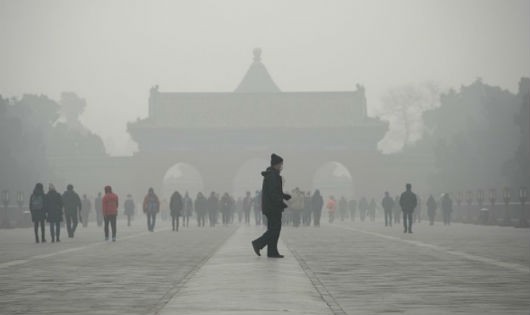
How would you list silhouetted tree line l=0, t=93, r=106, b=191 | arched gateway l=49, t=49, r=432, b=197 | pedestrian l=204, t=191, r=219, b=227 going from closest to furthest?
pedestrian l=204, t=191, r=219, b=227
silhouetted tree line l=0, t=93, r=106, b=191
arched gateway l=49, t=49, r=432, b=197

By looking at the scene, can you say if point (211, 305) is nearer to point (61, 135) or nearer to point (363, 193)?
point (363, 193)

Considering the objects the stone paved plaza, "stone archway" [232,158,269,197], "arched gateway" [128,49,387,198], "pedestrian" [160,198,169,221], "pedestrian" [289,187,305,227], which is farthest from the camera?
"stone archway" [232,158,269,197]

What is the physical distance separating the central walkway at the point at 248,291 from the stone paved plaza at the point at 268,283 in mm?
12

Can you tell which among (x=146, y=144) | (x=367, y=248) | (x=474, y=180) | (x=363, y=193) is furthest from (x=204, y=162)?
(x=367, y=248)

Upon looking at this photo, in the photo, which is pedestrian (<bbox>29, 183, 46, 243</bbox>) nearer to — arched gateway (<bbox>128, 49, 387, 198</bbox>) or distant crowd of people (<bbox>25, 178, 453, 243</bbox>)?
distant crowd of people (<bbox>25, 178, 453, 243</bbox>)

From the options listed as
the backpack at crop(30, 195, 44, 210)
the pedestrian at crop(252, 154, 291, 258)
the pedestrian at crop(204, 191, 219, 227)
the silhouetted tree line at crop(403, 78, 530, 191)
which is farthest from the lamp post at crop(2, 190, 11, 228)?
the pedestrian at crop(252, 154, 291, 258)

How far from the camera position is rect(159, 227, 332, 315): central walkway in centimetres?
809

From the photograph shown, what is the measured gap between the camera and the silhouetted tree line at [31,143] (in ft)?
179

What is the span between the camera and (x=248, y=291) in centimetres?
937

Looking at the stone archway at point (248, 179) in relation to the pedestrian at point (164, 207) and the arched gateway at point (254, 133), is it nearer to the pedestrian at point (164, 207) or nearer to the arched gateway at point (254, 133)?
the arched gateway at point (254, 133)

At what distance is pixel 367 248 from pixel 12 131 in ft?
139

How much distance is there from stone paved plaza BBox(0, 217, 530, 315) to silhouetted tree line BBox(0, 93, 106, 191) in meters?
38.2

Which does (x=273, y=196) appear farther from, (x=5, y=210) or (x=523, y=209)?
(x=5, y=210)

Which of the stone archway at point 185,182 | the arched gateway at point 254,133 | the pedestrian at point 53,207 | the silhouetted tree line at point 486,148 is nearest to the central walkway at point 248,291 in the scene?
the pedestrian at point 53,207
